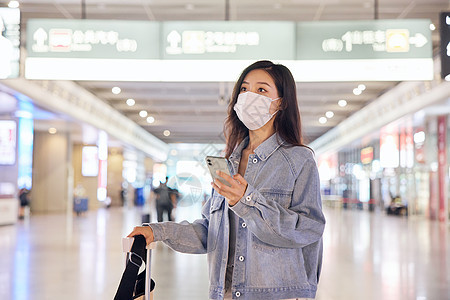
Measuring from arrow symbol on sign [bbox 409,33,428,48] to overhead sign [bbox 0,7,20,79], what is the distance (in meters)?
4.57

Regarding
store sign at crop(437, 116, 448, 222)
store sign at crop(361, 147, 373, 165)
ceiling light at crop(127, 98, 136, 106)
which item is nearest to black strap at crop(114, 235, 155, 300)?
ceiling light at crop(127, 98, 136, 106)

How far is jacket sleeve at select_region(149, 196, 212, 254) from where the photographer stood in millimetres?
1862

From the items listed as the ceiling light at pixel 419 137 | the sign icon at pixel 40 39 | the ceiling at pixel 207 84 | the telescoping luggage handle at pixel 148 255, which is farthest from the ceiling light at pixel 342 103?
the telescoping luggage handle at pixel 148 255

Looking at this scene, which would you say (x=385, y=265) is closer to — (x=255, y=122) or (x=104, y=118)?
(x=255, y=122)

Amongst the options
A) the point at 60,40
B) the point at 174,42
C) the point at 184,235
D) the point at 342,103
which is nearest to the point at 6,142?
the point at 342,103

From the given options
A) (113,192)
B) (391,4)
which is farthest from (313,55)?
(113,192)

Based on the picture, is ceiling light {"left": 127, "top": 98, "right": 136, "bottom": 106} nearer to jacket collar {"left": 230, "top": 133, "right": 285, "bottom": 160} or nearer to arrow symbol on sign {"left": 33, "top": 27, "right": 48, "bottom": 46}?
arrow symbol on sign {"left": 33, "top": 27, "right": 48, "bottom": 46}

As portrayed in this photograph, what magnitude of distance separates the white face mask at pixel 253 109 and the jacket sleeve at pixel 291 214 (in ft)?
0.74

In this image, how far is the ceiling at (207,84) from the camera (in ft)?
34.2

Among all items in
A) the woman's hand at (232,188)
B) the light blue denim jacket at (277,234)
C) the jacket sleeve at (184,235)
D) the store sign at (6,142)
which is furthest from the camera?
the store sign at (6,142)

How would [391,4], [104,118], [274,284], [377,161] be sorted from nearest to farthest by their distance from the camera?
[274,284], [391,4], [104,118], [377,161]

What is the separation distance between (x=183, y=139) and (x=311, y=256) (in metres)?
31.1

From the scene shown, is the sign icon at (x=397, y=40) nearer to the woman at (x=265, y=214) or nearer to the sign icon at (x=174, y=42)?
the sign icon at (x=174, y=42)

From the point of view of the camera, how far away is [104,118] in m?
22.0
